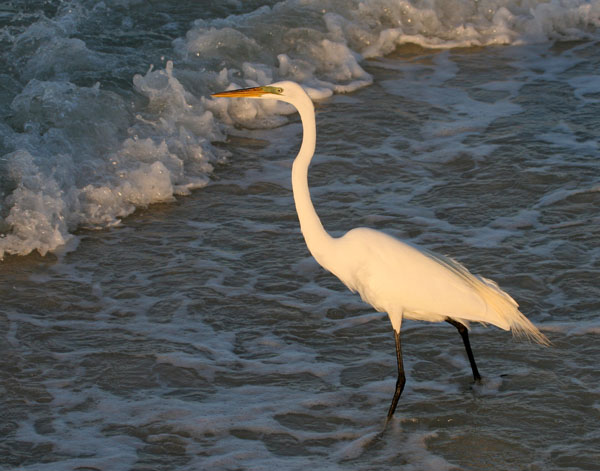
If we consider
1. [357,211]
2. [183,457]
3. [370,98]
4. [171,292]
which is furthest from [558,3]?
[183,457]

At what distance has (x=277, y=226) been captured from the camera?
5.72 metres

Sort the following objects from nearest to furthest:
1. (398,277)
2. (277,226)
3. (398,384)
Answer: (398,384), (398,277), (277,226)

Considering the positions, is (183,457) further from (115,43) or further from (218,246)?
(115,43)

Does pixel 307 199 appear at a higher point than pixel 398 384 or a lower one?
higher

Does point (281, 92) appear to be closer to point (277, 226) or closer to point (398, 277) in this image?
point (398, 277)

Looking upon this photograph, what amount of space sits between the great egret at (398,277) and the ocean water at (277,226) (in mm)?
316

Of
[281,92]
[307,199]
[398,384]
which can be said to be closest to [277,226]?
[307,199]

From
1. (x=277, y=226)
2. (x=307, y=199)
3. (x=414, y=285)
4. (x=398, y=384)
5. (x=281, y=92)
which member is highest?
(x=281, y=92)

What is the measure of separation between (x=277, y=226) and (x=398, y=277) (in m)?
2.00

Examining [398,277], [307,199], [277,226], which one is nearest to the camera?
[398,277]

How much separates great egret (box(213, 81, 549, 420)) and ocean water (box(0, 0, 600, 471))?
1.04 ft

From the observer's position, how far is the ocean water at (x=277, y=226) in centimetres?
361

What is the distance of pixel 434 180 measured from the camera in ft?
20.8

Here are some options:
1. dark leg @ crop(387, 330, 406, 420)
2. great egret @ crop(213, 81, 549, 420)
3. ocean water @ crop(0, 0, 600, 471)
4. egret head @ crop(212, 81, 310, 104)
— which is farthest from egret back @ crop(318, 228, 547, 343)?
egret head @ crop(212, 81, 310, 104)
